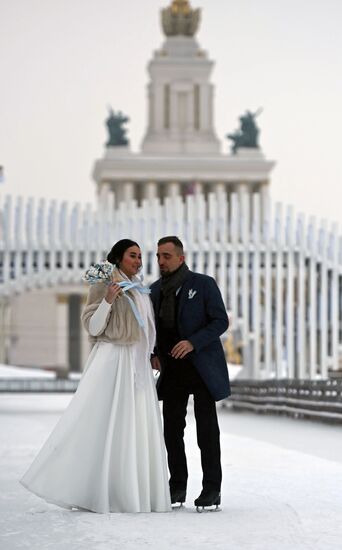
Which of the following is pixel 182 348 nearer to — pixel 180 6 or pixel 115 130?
pixel 115 130

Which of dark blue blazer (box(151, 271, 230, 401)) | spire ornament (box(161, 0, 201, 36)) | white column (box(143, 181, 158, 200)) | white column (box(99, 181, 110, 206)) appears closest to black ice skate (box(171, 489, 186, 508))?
dark blue blazer (box(151, 271, 230, 401))

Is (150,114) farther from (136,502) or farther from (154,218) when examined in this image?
(136,502)

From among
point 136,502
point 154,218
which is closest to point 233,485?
point 136,502

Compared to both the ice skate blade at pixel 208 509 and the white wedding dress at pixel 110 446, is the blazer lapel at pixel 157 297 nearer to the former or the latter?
the white wedding dress at pixel 110 446

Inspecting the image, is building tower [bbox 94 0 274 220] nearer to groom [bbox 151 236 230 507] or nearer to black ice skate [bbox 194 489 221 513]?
groom [bbox 151 236 230 507]

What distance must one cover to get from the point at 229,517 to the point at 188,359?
3.06ft

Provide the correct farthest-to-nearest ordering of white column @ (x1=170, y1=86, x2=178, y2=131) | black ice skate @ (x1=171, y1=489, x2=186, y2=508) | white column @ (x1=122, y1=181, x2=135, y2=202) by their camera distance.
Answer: white column @ (x1=170, y1=86, x2=178, y2=131) → white column @ (x1=122, y1=181, x2=135, y2=202) → black ice skate @ (x1=171, y1=489, x2=186, y2=508)

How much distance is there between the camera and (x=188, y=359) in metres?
9.01

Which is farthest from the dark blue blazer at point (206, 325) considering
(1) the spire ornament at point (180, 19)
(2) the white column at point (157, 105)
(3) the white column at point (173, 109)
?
(1) the spire ornament at point (180, 19)

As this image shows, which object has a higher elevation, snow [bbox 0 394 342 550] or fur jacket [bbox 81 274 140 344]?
fur jacket [bbox 81 274 140 344]

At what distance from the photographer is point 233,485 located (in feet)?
35.6

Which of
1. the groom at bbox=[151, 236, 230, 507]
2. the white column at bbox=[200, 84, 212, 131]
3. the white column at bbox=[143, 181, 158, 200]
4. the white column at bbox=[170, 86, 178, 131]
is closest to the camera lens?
the groom at bbox=[151, 236, 230, 507]

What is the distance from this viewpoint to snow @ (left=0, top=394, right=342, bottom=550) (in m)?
Result: 7.44

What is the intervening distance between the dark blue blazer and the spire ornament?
8773 centimetres
